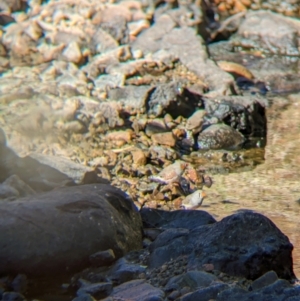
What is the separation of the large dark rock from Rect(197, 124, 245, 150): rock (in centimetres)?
249

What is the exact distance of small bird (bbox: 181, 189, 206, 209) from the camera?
5320 millimetres

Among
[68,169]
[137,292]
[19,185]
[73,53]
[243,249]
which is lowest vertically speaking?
[73,53]

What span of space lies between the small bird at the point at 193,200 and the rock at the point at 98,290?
1455mm

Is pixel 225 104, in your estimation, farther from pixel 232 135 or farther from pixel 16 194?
pixel 16 194

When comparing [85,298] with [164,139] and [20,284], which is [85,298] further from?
[164,139]

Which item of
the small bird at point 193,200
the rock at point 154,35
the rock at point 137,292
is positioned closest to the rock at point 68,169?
the small bird at point 193,200

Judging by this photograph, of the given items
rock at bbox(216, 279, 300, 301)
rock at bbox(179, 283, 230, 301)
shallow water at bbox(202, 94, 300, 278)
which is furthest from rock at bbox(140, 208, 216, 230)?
rock at bbox(216, 279, 300, 301)

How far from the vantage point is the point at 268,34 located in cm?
938

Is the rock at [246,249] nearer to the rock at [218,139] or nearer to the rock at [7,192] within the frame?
the rock at [7,192]

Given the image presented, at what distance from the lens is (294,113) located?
7.45 metres

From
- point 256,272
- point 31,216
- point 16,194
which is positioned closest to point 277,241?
point 256,272

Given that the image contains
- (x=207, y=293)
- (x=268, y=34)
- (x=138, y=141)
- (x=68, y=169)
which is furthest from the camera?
(x=268, y=34)

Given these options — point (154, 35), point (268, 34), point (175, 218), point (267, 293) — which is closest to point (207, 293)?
point (267, 293)

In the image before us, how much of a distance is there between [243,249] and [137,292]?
560 mm
